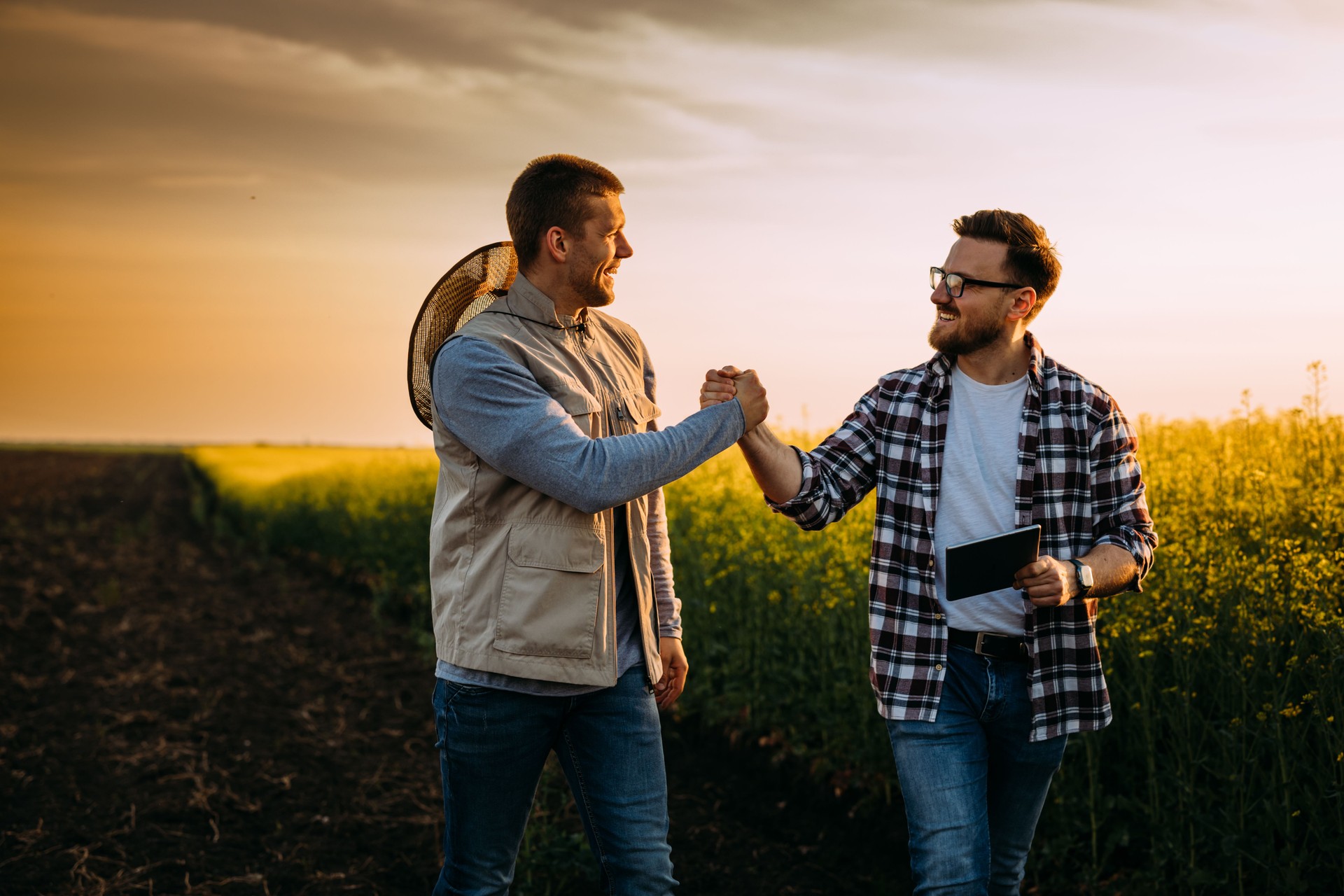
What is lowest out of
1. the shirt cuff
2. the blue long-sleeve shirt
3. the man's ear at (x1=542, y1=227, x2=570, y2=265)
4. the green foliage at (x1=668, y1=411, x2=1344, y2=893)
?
the green foliage at (x1=668, y1=411, x2=1344, y2=893)

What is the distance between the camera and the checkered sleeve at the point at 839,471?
3.05 m

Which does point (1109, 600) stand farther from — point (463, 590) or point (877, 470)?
point (463, 590)

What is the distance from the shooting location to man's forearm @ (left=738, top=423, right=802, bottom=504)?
9.68 feet

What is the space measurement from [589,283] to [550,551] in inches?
27.6

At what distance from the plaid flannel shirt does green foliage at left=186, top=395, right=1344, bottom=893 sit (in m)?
1.10

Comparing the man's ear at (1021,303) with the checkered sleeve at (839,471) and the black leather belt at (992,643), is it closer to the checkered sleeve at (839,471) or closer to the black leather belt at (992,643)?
the checkered sleeve at (839,471)

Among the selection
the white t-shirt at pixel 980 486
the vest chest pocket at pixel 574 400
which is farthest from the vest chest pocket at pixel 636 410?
the white t-shirt at pixel 980 486

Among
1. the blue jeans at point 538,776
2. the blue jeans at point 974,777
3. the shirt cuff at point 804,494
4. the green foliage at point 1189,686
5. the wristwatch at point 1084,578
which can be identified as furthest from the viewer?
the green foliage at point 1189,686

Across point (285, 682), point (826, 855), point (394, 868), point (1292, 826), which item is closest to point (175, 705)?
point (285, 682)

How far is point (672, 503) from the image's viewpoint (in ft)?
28.1

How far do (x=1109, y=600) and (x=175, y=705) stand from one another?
6917mm

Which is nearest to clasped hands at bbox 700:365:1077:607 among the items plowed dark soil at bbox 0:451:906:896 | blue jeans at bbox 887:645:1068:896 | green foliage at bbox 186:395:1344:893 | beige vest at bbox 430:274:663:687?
blue jeans at bbox 887:645:1068:896

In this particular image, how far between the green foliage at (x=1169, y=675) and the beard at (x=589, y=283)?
2485 millimetres

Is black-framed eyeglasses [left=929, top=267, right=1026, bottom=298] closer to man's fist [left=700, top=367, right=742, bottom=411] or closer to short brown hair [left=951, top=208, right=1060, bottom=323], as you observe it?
short brown hair [left=951, top=208, right=1060, bottom=323]
